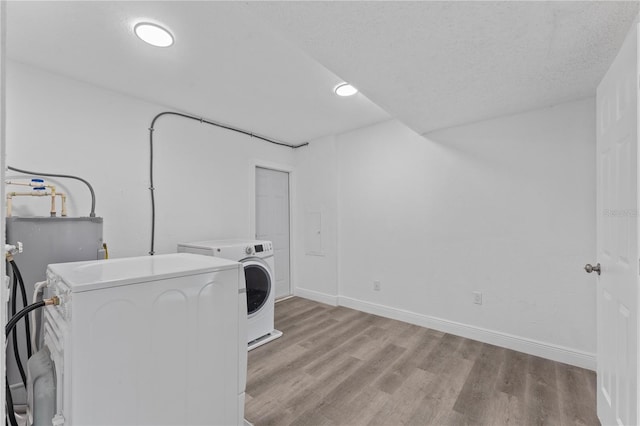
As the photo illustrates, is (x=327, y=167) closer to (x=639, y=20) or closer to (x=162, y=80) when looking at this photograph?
(x=162, y=80)

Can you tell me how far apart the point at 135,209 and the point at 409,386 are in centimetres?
270

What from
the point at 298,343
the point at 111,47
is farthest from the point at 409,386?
the point at 111,47

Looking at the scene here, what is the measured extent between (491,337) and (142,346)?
2.75 metres

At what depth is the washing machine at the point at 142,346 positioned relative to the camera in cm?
87

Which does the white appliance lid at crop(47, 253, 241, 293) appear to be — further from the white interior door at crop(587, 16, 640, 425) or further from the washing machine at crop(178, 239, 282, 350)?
the white interior door at crop(587, 16, 640, 425)

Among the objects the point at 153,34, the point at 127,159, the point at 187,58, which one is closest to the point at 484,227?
the point at 187,58

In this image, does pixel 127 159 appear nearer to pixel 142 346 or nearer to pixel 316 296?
pixel 142 346

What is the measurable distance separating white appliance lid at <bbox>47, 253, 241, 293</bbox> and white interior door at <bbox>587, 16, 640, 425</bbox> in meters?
1.65

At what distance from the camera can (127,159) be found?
2510mm

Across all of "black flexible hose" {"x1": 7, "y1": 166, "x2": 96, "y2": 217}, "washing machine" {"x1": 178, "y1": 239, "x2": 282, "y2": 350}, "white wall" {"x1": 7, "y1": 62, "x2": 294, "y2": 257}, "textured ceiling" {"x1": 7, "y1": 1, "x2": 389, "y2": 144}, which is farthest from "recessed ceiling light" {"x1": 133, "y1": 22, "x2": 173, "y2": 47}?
"washing machine" {"x1": 178, "y1": 239, "x2": 282, "y2": 350}

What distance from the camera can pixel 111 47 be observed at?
72.2 inches

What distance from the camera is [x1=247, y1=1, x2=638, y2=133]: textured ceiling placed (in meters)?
1.23

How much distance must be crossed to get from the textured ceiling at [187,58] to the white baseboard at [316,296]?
2.27 m

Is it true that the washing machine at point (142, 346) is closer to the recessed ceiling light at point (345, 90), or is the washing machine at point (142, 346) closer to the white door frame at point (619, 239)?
the white door frame at point (619, 239)
